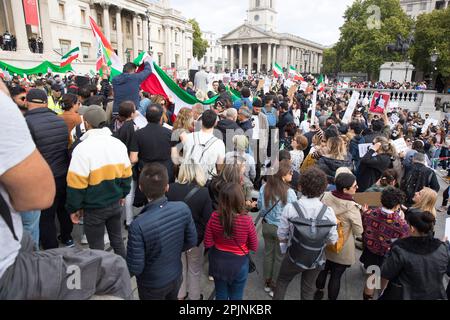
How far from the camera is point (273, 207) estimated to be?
11.7 ft

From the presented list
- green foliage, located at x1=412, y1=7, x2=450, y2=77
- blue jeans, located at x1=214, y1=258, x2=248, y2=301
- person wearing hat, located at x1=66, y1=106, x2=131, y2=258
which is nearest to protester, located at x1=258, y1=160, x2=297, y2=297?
blue jeans, located at x1=214, y1=258, x2=248, y2=301

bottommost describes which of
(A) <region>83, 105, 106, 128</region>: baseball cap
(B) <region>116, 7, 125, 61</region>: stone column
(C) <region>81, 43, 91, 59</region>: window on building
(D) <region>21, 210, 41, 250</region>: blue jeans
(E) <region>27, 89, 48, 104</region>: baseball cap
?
(D) <region>21, 210, 41, 250</region>: blue jeans

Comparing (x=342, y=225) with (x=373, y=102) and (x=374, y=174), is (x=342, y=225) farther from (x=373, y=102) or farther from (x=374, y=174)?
(x=373, y=102)

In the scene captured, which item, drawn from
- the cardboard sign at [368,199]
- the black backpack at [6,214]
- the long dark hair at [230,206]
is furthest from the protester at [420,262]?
the black backpack at [6,214]

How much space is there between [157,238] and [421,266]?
2.29 metres

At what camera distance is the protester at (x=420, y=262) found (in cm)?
265

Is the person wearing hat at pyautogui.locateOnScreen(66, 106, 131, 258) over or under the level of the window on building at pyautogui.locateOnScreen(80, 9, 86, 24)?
under

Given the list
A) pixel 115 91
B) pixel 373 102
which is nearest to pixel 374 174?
pixel 115 91

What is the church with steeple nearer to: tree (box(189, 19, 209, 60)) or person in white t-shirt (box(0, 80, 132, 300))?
tree (box(189, 19, 209, 60))

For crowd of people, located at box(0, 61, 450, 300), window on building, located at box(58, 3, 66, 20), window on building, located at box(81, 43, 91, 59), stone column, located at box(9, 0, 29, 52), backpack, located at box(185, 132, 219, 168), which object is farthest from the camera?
window on building, located at box(81, 43, 91, 59)

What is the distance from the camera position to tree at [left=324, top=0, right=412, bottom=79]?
133ft

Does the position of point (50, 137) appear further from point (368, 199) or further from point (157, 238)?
point (368, 199)

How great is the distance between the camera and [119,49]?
149 feet

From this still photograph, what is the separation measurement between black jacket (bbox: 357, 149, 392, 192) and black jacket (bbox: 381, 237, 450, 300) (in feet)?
8.18
